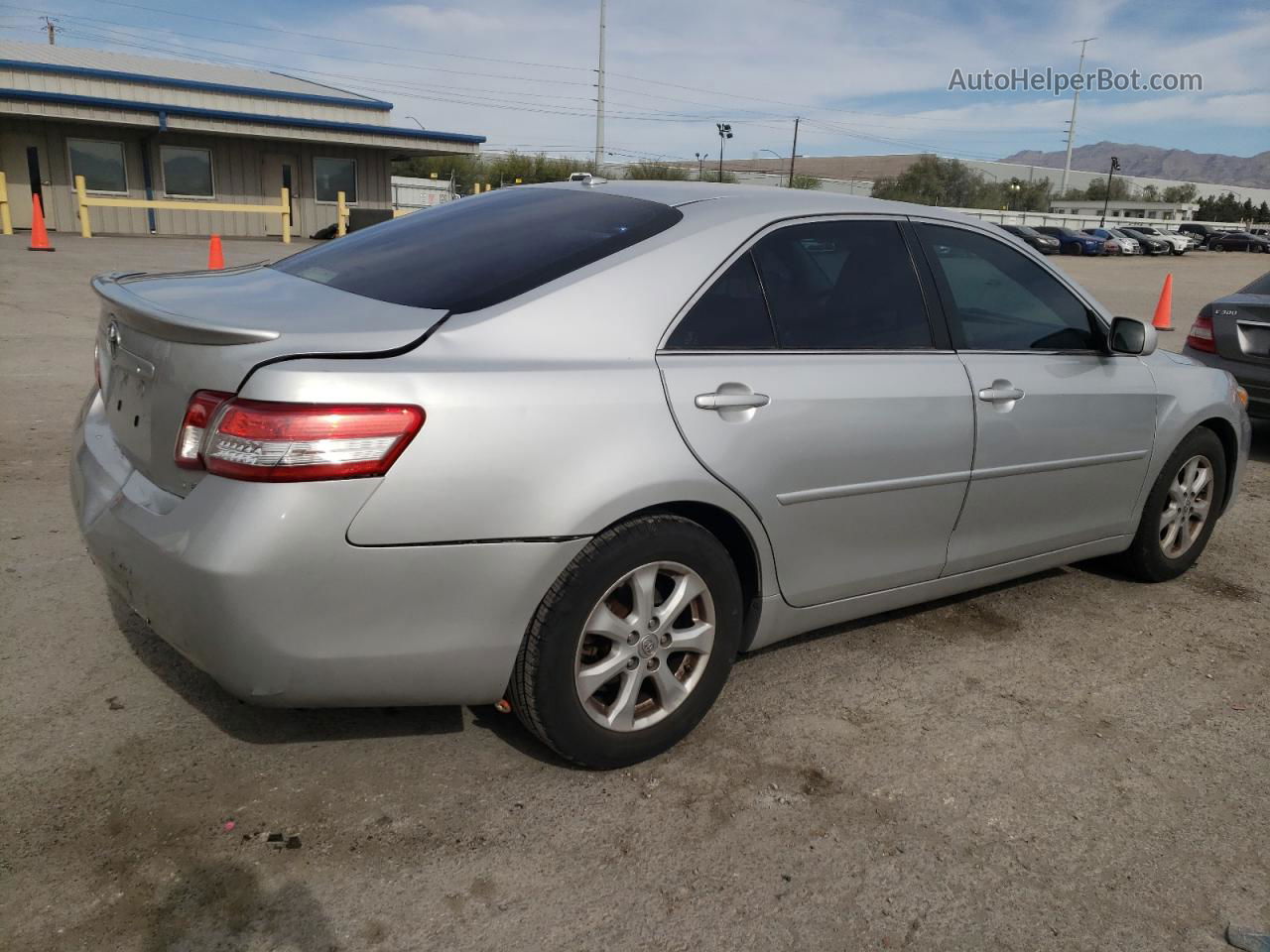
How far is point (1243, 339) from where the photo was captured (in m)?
7.33

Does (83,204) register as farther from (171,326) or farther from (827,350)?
(827,350)

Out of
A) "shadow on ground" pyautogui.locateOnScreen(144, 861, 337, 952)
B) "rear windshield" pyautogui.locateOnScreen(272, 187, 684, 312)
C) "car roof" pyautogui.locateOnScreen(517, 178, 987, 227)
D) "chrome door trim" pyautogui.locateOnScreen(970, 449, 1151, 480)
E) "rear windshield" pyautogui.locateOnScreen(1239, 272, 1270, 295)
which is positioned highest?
"car roof" pyautogui.locateOnScreen(517, 178, 987, 227)

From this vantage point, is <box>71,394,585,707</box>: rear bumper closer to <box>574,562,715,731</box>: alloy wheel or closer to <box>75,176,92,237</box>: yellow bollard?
<box>574,562,715,731</box>: alloy wheel

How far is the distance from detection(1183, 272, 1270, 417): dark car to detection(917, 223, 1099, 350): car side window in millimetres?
3692

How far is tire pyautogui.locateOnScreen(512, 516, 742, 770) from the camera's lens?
2.65 meters

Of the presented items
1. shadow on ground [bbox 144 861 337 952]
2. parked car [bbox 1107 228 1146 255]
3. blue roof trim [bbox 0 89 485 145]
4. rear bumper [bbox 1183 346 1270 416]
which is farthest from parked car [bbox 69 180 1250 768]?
parked car [bbox 1107 228 1146 255]

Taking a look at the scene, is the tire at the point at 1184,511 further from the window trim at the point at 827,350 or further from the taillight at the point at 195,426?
the taillight at the point at 195,426

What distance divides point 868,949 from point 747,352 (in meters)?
1.62

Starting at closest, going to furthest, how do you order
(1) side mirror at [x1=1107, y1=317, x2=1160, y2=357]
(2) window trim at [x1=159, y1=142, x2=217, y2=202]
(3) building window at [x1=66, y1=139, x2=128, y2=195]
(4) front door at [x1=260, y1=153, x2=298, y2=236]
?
(1) side mirror at [x1=1107, y1=317, x2=1160, y2=357], (3) building window at [x1=66, y1=139, x2=128, y2=195], (2) window trim at [x1=159, y1=142, x2=217, y2=202], (4) front door at [x1=260, y1=153, x2=298, y2=236]

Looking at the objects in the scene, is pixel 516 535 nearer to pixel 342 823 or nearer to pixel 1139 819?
pixel 342 823

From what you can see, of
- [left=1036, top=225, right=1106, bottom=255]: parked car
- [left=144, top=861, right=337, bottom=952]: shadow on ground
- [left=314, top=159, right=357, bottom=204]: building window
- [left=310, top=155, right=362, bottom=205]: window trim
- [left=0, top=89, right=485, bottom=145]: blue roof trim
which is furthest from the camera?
[left=1036, top=225, right=1106, bottom=255]: parked car

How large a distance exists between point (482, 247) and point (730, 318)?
793mm

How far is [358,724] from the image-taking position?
309 cm

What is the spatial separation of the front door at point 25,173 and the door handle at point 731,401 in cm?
2765
